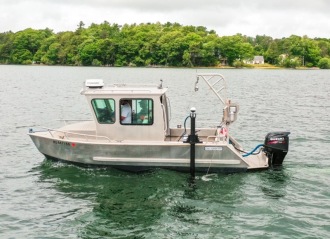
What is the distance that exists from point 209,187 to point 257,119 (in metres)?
20.6

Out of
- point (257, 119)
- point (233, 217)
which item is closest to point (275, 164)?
point (233, 217)

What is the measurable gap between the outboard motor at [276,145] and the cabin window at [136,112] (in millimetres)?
4572

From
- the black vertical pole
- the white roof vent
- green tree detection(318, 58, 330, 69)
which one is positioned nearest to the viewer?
the black vertical pole

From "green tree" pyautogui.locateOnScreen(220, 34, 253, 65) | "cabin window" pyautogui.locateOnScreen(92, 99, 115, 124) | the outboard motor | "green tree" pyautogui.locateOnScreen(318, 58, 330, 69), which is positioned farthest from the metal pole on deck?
"green tree" pyautogui.locateOnScreen(318, 58, 330, 69)

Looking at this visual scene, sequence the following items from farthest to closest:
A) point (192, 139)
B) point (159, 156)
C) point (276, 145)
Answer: point (276, 145)
point (159, 156)
point (192, 139)

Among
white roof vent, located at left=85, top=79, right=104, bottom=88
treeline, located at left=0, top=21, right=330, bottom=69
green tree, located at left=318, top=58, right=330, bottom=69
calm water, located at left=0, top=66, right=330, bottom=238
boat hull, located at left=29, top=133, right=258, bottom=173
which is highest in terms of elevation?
treeline, located at left=0, top=21, right=330, bottom=69

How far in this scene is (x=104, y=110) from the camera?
60.7ft

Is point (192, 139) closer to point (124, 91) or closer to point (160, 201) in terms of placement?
point (160, 201)

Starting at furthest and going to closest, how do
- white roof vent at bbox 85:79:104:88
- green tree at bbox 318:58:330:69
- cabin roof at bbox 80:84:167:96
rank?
green tree at bbox 318:58:330:69 < white roof vent at bbox 85:79:104:88 < cabin roof at bbox 80:84:167:96

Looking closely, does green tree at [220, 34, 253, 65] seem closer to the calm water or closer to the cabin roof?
the calm water

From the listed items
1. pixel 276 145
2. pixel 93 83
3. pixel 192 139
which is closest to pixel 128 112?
pixel 93 83

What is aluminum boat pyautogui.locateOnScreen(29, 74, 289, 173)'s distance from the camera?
17828 millimetres

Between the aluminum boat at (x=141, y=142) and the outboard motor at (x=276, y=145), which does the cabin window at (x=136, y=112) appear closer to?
the aluminum boat at (x=141, y=142)

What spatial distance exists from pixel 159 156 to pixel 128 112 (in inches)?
82.1
